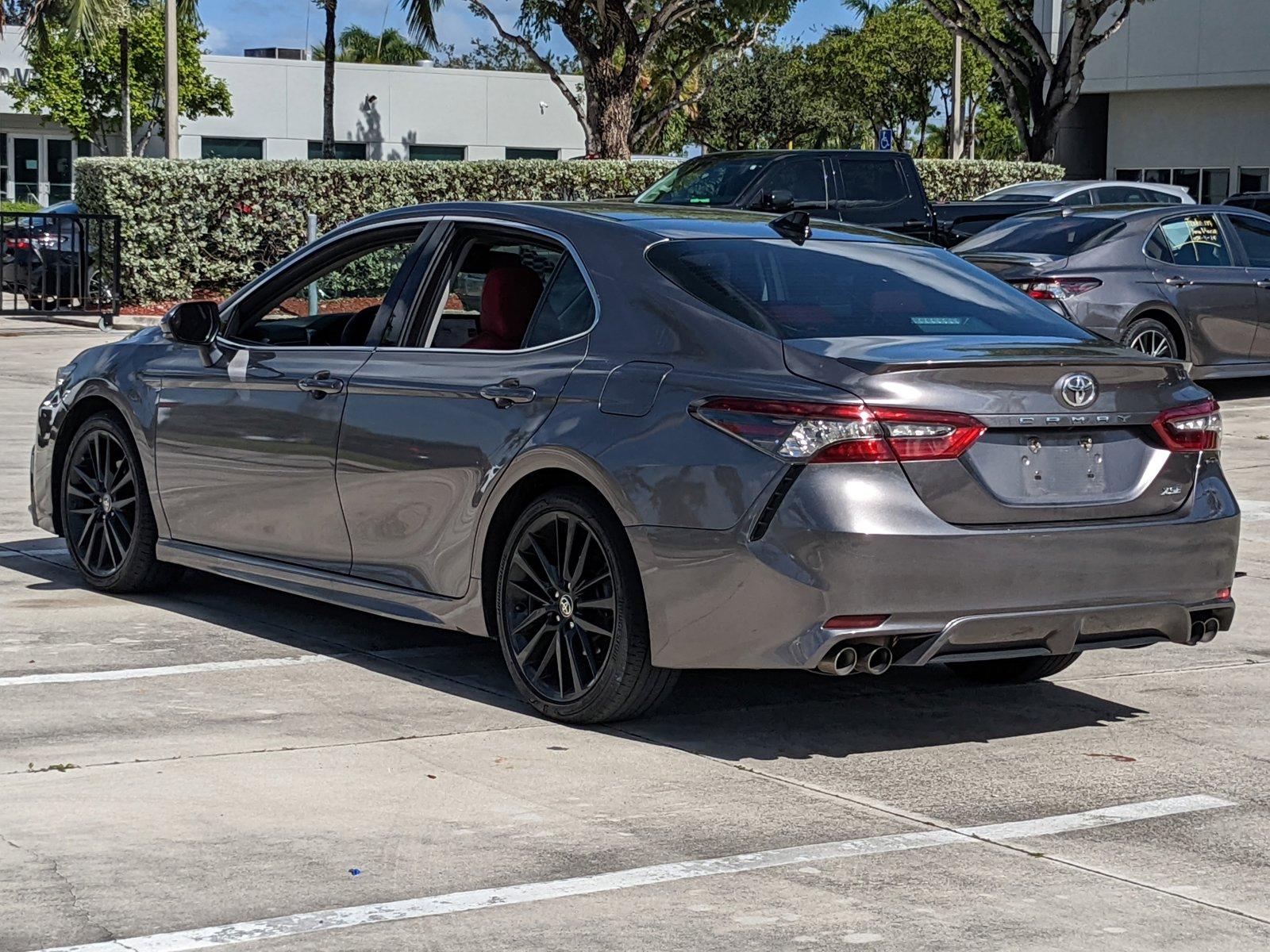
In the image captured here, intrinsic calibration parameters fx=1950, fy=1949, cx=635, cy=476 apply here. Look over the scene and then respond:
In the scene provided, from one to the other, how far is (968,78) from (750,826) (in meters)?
57.9

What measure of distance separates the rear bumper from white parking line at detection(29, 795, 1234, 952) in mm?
598

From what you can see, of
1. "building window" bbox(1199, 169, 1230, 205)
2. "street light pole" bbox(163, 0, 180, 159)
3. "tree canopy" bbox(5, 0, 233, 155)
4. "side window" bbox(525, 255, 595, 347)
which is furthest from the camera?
"tree canopy" bbox(5, 0, 233, 155)

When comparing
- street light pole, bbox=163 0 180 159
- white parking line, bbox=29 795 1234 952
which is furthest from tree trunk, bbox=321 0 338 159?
white parking line, bbox=29 795 1234 952

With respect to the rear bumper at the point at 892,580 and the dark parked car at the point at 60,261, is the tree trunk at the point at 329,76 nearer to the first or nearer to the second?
the dark parked car at the point at 60,261

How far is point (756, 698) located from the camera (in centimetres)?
661

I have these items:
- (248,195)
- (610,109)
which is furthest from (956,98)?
(248,195)

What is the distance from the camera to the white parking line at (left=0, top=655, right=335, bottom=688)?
260 inches

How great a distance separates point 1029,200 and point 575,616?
55.1ft

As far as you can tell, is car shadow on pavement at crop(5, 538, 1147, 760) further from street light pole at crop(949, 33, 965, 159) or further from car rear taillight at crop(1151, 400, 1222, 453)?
street light pole at crop(949, 33, 965, 159)

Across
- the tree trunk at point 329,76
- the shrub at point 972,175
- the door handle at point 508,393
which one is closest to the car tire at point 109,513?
the door handle at point 508,393

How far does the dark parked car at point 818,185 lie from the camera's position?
64.5 ft

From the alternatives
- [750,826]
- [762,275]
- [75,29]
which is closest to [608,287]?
[762,275]

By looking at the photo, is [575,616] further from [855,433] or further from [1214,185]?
[1214,185]

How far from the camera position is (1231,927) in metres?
4.32
